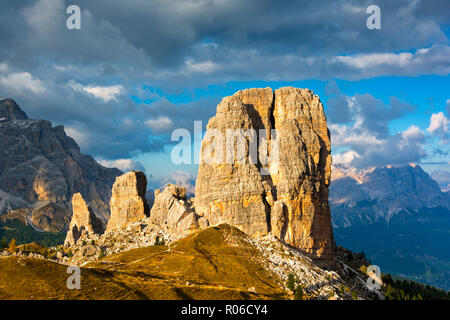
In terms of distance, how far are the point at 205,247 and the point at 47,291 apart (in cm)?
8545

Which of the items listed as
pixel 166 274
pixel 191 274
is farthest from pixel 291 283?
Result: pixel 166 274

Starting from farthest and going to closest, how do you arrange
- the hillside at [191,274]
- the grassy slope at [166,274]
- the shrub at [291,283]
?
the shrub at [291,283] < the hillside at [191,274] < the grassy slope at [166,274]

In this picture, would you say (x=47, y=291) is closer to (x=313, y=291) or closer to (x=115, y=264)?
(x=115, y=264)

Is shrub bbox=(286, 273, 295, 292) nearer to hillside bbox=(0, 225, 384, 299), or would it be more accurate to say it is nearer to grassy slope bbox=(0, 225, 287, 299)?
hillside bbox=(0, 225, 384, 299)

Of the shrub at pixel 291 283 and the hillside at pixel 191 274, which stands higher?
the hillside at pixel 191 274

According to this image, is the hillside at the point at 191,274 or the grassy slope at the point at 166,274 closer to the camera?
the grassy slope at the point at 166,274

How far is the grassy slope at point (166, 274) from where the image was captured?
109 metres

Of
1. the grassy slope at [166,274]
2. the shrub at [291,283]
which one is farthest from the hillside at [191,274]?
the shrub at [291,283]

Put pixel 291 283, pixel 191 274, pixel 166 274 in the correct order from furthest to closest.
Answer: pixel 191 274
pixel 291 283
pixel 166 274

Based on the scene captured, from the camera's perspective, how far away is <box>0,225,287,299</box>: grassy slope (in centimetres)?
10925

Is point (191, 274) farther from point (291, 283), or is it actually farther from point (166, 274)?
point (291, 283)

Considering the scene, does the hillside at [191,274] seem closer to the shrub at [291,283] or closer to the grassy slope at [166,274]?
the grassy slope at [166,274]

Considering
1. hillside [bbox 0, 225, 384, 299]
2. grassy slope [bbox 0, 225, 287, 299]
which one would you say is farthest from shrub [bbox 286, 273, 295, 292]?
grassy slope [bbox 0, 225, 287, 299]

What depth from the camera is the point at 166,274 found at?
153250 millimetres
